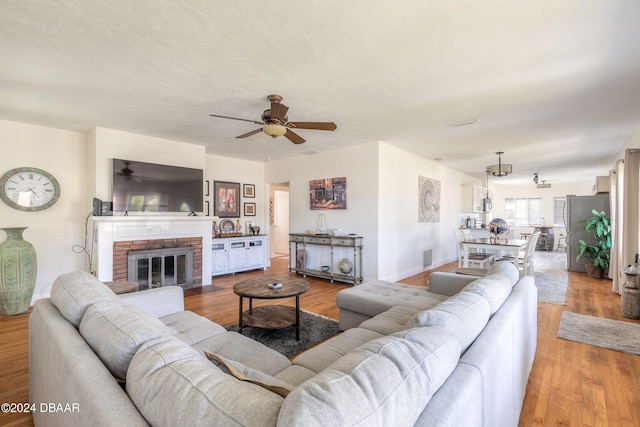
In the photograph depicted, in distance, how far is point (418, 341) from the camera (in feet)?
3.29

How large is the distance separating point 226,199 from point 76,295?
4.89m

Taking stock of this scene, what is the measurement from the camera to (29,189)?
400 centimetres

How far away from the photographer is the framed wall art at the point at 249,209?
6664mm

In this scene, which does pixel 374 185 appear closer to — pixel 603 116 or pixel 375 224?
pixel 375 224

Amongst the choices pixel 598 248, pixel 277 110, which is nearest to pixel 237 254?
pixel 277 110

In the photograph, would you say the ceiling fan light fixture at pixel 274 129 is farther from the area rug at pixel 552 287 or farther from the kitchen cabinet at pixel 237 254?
the area rug at pixel 552 287

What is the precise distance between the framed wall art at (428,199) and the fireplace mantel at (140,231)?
4.24 m

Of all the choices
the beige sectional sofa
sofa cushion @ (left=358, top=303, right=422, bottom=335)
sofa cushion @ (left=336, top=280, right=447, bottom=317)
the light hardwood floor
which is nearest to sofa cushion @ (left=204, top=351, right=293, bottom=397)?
the beige sectional sofa

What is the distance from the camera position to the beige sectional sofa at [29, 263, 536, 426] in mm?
712

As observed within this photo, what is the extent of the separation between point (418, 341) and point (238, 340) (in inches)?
51.4

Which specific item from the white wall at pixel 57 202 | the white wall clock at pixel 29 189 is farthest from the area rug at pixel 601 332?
the white wall clock at pixel 29 189

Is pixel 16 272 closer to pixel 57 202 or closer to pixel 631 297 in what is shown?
pixel 57 202

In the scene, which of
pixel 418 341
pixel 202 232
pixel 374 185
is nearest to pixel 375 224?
pixel 374 185

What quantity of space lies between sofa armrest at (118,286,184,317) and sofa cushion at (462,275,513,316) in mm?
2190
